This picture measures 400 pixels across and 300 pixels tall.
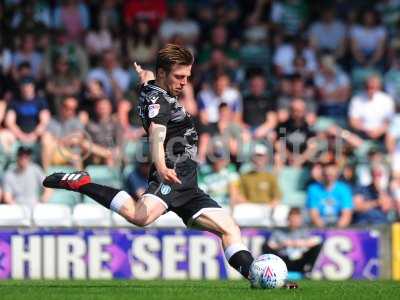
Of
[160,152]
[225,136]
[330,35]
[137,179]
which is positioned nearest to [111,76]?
[225,136]

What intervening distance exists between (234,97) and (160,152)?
9003mm

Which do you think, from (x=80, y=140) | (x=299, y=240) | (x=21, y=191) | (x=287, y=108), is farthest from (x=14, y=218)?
(x=287, y=108)

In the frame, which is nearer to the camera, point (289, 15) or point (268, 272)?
point (268, 272)

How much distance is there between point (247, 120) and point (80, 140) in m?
2.90

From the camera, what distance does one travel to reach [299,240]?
52.1 ft

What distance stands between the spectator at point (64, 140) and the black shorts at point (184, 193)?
744 cm

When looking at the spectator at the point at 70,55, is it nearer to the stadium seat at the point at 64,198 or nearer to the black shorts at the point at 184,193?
the stadium seat at the point at 64,198

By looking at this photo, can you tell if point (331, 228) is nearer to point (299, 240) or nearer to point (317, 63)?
point (299, 240)

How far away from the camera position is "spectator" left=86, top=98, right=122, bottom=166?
57.0 ft

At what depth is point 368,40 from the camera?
66.0ft

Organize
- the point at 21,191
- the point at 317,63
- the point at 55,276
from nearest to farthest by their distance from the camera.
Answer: the point at 55,276
the point at 21,191
the point at 317,63

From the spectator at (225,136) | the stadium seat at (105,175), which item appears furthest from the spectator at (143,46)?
the stadium seat at (105,175)

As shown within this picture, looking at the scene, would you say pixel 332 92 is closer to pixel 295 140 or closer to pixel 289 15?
pixel 295 140

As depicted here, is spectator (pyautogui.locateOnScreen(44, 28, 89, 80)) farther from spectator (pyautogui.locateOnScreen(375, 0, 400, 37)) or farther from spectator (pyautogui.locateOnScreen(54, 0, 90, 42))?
spectator (pyautogui.locateOnScreen(375, 0, 400, 37))
